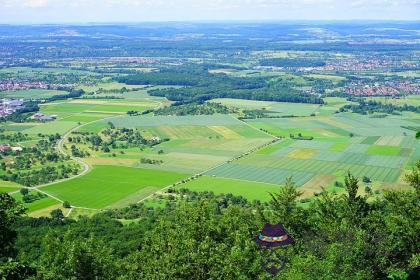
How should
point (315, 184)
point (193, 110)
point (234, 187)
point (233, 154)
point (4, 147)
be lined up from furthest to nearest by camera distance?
1. point (193, 110)
2. point (4, 147)
3. point (233, 154)
4. point (315, 184)
5. point (234, 187)

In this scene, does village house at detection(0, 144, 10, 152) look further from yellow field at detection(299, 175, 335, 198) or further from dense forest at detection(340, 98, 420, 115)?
dense forest at detection(340, 98, 420, 115)

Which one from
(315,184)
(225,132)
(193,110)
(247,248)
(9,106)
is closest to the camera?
(247,248)

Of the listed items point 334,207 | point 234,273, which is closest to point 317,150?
point 334,207

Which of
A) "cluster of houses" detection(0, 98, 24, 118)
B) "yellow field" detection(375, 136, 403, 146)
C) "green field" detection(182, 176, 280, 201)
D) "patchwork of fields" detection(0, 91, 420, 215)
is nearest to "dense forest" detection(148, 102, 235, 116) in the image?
"patchwork of fields" detection(0, 91, 420, 215)

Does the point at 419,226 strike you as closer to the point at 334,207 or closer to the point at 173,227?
the point at 334,207

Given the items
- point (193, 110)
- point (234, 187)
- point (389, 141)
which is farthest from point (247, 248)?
point (193, 110)

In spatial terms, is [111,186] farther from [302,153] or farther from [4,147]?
[302,153]
